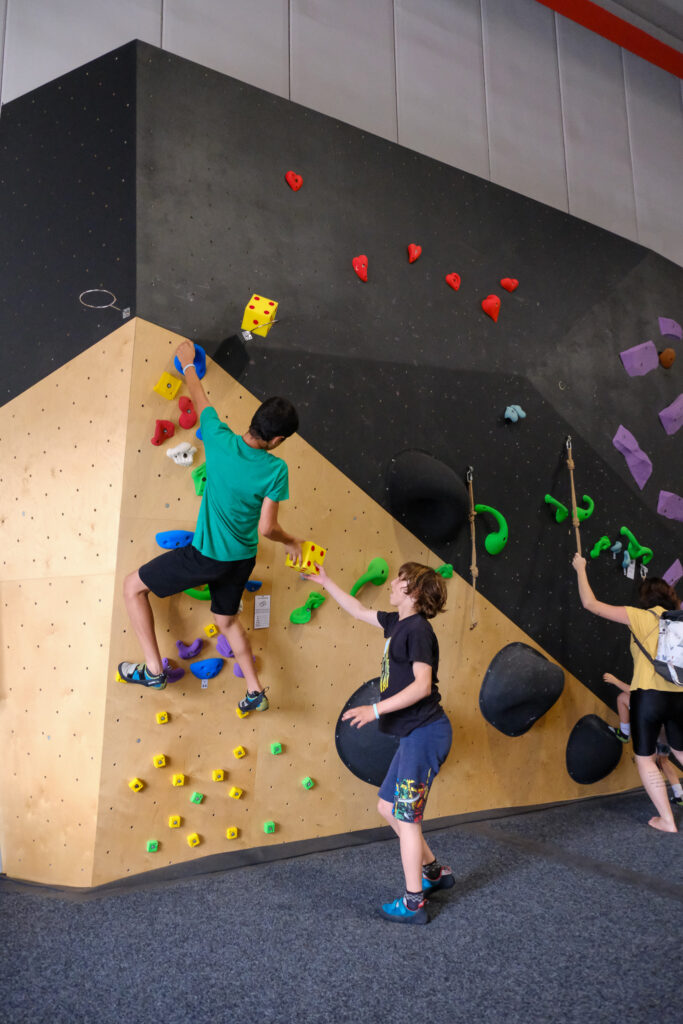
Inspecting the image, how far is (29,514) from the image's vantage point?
3.07m

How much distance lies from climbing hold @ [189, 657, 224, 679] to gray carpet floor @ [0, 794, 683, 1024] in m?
0.75

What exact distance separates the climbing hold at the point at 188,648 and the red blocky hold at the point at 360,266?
189 centimetres

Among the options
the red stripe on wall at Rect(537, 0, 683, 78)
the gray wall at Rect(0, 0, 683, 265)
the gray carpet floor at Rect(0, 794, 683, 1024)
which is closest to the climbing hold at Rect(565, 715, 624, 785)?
the gray carpet floor at Rect(0, 794, 683, 1024)

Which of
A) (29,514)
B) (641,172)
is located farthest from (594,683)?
(641,172)

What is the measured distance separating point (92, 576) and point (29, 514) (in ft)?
1.35

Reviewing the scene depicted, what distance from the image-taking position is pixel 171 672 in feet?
9.62

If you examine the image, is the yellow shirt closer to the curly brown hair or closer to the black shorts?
the curly brown hair

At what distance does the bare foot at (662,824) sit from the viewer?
3.59 meters

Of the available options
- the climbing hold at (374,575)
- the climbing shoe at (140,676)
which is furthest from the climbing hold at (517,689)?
the climbing shoe at (140,676)

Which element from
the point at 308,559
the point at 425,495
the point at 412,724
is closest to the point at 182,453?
the point at 308,559

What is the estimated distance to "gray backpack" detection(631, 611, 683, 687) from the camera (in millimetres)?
3543

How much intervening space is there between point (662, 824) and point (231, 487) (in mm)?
2613

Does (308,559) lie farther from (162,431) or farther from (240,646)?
(162,431)

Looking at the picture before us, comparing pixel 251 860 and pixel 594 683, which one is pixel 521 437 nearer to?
pixel 594 683
